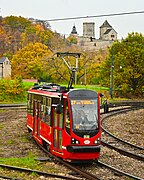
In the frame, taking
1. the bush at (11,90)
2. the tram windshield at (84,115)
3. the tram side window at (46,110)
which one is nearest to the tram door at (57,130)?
A: the tram side window at (46,110)

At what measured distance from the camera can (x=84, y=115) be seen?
15281 millimetres

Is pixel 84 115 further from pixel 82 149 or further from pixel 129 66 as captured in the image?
pixel 129 66

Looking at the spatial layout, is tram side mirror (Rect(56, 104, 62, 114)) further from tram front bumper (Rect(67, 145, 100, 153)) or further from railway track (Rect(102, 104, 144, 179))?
railway track (Rect(102, 104, 144, 179))

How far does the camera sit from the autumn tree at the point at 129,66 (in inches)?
2517

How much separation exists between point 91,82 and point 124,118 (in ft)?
174

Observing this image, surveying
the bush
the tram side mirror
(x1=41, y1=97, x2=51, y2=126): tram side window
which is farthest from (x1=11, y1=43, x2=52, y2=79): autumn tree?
the tram side mirror

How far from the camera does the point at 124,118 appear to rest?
114 feet

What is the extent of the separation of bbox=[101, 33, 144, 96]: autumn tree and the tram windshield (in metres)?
47.8

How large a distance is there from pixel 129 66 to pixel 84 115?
50.2 meters

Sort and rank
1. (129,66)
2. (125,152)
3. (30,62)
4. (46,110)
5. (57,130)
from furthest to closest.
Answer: (30,62) < (129,66) < (46,110) < (125,152) < (57,130)

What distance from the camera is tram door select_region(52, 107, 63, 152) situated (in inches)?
620

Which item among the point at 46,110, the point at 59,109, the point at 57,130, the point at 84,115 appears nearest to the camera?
the point at 84,115

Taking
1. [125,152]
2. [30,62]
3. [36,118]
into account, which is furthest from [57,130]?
[30,62]

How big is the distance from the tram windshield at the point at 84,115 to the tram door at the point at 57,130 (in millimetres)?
779
